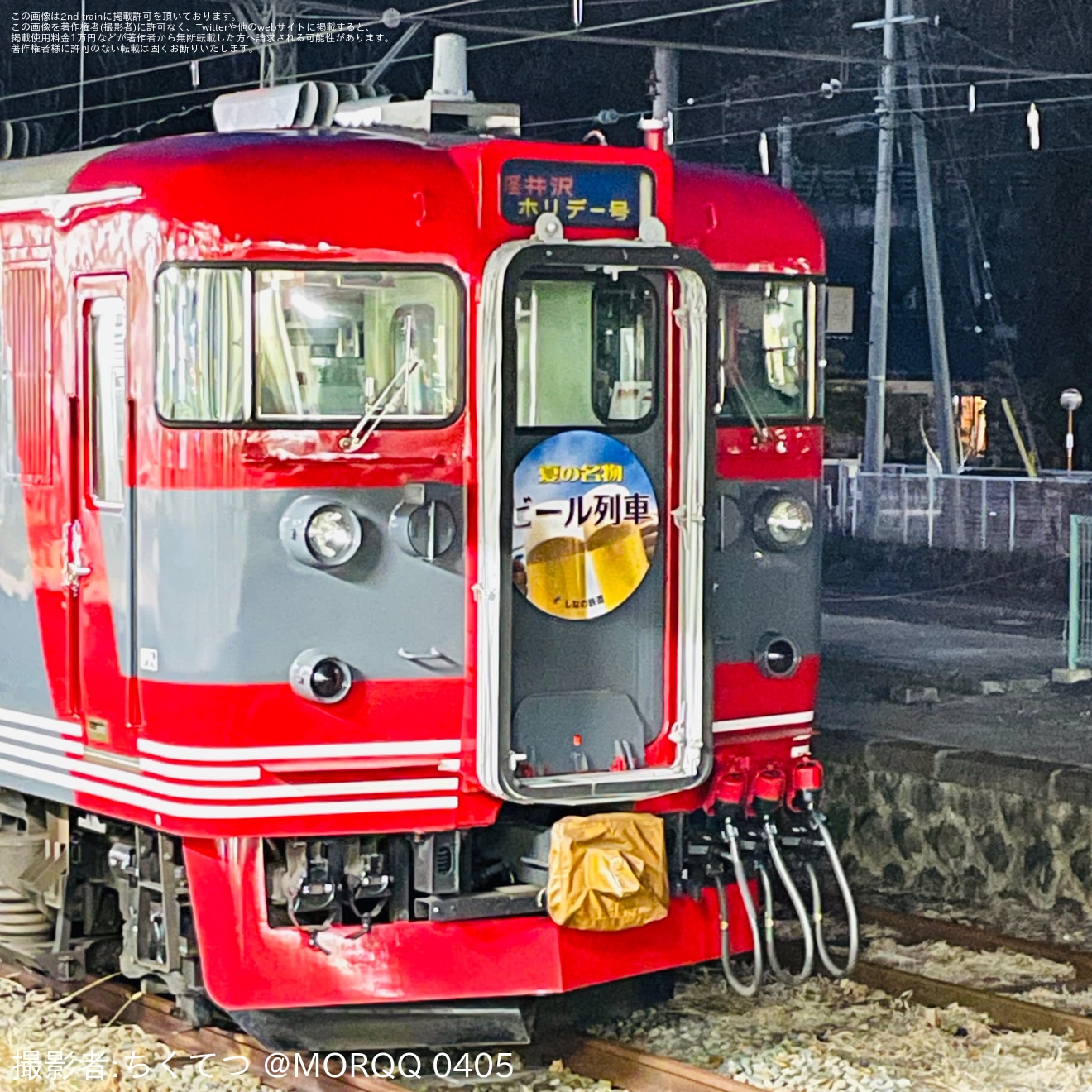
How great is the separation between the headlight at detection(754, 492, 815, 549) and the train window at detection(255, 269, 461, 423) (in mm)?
1410

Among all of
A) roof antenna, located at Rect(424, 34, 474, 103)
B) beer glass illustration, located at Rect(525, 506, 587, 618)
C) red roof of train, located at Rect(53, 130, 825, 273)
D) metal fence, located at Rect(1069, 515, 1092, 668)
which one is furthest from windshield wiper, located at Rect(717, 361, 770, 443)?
metal fence, located at Rect(1069, 515, 1092, 668)

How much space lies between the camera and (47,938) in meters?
8.90

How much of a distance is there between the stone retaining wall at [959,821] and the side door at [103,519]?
4.56 metres

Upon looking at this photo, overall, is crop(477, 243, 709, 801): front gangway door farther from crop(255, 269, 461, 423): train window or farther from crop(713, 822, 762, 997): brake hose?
crop(713, 822, 762, 997): brake hose

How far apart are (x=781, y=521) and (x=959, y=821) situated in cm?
304

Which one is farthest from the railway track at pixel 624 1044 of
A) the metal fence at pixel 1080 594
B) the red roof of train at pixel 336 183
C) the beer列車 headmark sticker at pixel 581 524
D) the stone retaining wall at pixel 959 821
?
the metal fence at pixel 1080 594

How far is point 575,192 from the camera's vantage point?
7566 millimetres

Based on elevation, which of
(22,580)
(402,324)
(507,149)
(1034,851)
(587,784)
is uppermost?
(507,149)

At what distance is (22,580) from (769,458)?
2.75 metres

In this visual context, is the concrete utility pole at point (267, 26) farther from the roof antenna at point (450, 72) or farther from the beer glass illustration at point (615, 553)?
the beer glass illustration at point (615, 553)

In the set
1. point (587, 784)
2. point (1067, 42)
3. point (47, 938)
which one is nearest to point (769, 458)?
point (587, 784)

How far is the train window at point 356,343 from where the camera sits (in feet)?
23.9

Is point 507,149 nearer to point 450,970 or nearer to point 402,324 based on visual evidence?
point 402,324

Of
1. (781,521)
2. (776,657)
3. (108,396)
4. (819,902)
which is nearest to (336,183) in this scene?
(108,396)
